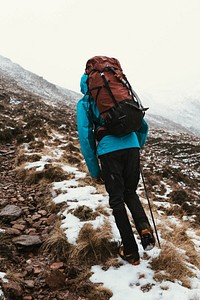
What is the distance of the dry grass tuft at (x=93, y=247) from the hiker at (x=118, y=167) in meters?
0.20

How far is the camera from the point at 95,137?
3.89 meters

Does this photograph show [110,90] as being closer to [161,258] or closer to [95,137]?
[95,137]

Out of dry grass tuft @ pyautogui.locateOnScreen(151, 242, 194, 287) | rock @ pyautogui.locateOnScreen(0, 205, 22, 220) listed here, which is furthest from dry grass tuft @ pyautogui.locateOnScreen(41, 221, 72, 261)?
dry grass tuft @ pyautogui.locateOnScreen(151, 242, 194, 287)

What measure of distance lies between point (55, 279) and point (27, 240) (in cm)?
99

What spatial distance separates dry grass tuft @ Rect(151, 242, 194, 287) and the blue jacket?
1432 mm

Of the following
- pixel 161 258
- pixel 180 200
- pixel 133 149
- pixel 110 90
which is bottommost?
pixel 180 200

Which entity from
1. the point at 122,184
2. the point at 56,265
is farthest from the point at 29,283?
the point at 122,184

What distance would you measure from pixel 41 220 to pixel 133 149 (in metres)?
2.23

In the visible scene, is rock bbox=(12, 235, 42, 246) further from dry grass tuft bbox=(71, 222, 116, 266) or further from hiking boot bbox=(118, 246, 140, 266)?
hiking boot bbox=(118, 246, 140, 266)

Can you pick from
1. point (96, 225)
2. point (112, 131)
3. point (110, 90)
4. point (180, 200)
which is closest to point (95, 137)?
point (112, 131)

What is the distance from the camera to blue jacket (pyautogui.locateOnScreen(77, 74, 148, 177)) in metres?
3.71

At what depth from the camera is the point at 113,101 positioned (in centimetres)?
363

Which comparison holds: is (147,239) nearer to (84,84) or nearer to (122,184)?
(122,184)

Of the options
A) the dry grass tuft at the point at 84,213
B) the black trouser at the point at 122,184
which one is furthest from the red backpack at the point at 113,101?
the dry grass tuft at the point at 84,213
